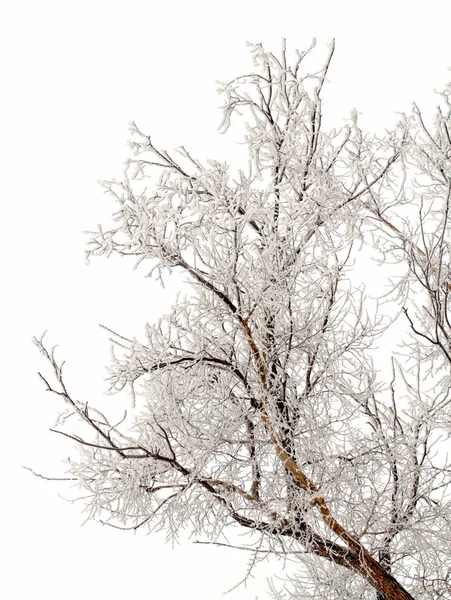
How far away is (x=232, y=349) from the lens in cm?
299

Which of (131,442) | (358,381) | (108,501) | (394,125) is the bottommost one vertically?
(108,501)

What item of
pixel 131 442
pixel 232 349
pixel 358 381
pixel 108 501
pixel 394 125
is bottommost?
pixel 108 501

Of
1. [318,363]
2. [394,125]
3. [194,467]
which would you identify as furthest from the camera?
[394,125]

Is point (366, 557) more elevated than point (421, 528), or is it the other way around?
point (421, 528)

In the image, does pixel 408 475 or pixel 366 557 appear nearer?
pixel 366 557

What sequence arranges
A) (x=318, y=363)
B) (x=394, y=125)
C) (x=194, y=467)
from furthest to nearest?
(x=394, y=125) → (x=318, y=363) → (x=194, y=467)

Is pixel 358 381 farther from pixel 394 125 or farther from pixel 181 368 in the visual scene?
pixel 394 125

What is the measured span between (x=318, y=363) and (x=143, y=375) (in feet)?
2.31

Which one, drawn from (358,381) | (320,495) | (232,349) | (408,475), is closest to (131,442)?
(232,349)

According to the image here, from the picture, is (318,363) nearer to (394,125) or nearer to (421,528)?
(421,528)

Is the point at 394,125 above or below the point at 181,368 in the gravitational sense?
above

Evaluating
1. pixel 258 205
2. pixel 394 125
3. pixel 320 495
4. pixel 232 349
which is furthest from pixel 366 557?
pixel 394 125

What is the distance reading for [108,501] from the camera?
312cm

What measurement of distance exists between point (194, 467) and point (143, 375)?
1.28 feet
